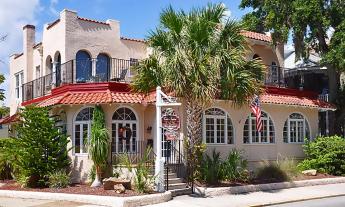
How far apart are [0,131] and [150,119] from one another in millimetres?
→ 19413

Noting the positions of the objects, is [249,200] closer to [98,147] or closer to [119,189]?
[119,189]

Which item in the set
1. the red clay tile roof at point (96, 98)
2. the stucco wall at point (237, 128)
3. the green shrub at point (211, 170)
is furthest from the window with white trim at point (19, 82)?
the green shrub at point (211, 170)

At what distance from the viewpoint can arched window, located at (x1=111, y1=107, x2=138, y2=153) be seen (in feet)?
67.4

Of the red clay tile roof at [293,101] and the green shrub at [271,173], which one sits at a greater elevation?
the red clay tile roof at [293,101]

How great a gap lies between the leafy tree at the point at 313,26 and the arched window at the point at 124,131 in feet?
26.4

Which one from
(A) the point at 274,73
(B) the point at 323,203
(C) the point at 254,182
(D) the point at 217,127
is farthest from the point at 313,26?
(B) the point at 323,203

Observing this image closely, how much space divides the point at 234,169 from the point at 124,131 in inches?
193

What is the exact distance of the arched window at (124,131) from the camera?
20.5 m

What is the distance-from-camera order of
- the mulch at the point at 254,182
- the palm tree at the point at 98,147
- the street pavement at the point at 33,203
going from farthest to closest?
1. the mulch at the point at 254,182
2. the palm tree at the point at 98,147
3. the street pavement at the point at 33,203

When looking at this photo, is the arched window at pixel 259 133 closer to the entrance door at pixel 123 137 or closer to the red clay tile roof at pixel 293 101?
the red clay tile roof at pixel 293 101

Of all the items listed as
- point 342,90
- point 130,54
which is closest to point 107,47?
point 130,54

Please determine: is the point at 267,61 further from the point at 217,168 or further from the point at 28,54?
the point at 28,54

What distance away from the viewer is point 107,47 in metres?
26.6

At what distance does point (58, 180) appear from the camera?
19.0m
